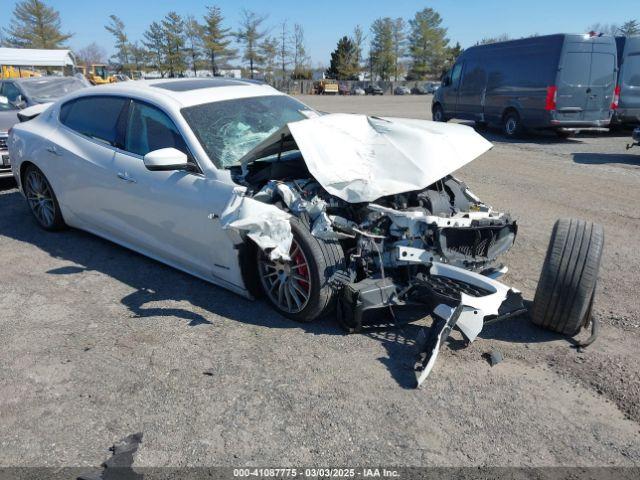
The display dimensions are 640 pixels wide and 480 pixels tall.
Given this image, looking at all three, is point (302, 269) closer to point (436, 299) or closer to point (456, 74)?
point (436, 299)

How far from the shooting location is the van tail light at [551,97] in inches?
515

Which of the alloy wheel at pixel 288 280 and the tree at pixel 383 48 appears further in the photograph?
the tree at pixel 383 48

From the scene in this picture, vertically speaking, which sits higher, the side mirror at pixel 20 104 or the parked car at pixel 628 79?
the parked car at pixel 628 79

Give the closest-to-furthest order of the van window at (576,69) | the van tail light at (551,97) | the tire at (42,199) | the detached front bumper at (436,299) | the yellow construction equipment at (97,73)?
the detached front bumper at (436,299)
the tire at (42,199)
the van window at (576,69)
the van tail light at (551,97)
the yellow construction equipment at (97,73)

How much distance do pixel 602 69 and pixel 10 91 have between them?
13.8m

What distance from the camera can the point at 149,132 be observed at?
4.58 m

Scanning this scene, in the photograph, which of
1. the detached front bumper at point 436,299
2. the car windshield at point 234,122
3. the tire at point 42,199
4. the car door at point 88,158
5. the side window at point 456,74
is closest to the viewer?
the detached front bumper at point 436,299

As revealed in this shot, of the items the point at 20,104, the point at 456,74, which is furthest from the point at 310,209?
the point at 456,74

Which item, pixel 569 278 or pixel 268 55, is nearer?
pixel 569 278

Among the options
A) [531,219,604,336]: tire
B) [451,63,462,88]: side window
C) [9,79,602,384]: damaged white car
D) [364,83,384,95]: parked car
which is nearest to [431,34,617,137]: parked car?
[451,63,462,88]: side window

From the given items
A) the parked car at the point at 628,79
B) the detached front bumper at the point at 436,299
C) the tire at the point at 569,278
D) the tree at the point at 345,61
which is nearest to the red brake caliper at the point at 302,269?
the detached front bumper at the point at 436,299

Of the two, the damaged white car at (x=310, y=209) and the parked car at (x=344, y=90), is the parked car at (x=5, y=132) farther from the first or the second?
the parked car at (x=344, y=90)

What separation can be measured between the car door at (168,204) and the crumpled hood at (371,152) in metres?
0.47

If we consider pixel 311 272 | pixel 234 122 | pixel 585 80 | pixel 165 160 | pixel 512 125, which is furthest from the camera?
pixel 512 125
